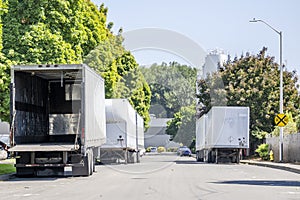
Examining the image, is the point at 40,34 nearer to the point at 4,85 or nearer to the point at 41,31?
the point at 41,31

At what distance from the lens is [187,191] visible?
61.3ft

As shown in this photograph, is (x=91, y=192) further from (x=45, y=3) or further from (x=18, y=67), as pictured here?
(x=45, y=3)

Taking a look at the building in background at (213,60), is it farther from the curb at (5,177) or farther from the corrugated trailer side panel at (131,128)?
the curb at (5,177)

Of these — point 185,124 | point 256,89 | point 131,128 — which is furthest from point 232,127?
point 185,124

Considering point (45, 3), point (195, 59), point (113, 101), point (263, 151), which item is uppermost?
point (45, 3)

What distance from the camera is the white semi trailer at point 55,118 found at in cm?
2478

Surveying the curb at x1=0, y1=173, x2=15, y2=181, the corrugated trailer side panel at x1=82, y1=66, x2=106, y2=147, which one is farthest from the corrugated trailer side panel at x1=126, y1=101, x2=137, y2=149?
the curb at x1=0, y1=173, x2=15, y2=181

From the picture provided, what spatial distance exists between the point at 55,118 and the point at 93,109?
3.64 m

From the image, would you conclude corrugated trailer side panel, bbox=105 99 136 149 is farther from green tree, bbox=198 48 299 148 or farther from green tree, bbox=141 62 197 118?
green tree, bbox=141 62 197 118

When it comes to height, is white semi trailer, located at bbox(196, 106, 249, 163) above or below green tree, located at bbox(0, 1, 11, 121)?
below

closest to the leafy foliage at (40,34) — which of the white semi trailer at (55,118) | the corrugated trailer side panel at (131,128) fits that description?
the corrugated trailer side panel at (131,128)

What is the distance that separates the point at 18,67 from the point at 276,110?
3643cm

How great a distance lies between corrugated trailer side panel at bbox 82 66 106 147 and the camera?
24891 millimetres

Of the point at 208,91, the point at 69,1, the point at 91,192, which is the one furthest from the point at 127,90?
the point at 91,192
